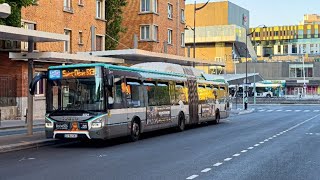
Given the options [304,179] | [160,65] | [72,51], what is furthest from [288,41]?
[304,179]

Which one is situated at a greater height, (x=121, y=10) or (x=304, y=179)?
(x=121, y=10)

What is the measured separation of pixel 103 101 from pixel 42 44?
61.8ft

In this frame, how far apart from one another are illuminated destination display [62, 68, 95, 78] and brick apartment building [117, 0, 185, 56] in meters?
31.5

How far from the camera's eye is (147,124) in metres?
22.1

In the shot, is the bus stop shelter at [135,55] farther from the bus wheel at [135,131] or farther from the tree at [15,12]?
the bus wheel at [135,131]

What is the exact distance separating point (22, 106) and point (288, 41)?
142 meters

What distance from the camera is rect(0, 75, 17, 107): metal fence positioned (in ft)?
110

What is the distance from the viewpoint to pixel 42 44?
117 ft

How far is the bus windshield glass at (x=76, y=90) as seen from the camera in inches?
718

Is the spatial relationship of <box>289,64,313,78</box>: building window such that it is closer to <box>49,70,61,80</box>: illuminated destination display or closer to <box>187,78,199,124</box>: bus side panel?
<box>187,78,199,124</box>: bus side panel

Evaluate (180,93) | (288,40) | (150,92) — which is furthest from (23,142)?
(288,40)

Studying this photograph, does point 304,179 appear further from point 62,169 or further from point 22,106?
point 22,106

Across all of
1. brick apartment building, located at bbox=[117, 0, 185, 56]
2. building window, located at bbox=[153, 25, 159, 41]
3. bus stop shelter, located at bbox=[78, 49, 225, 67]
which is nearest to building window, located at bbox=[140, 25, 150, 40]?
brick apartment building, located at bbox=[117, 0, 185, 56]

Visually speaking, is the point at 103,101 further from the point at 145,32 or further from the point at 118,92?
the point at 145,32
